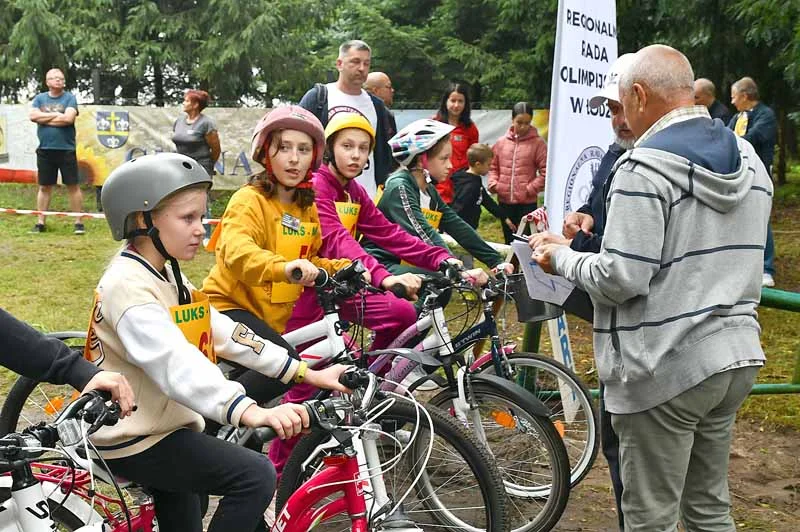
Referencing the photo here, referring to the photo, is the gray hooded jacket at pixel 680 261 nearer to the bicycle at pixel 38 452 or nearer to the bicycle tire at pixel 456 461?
the bicycle tire at pixel 456 461

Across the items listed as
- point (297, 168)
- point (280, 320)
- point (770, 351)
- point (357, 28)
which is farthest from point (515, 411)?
point (357, 28)

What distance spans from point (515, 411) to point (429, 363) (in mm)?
429

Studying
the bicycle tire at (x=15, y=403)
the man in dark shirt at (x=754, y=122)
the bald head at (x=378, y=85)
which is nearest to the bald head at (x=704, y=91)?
the man in dark shirt at (x=754, y=122)

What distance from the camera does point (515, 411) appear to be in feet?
15.0

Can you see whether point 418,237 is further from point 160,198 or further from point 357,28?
point 357,28

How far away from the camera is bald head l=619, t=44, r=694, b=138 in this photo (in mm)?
3285

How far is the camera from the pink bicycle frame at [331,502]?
3.27 m

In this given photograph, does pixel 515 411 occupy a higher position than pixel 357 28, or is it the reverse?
pixel 357 28

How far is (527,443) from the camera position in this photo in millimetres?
4695

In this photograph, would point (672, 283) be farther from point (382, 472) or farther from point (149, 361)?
point (149, 361)

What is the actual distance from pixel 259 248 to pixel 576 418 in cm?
196

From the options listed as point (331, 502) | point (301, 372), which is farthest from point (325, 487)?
point (301, 372)

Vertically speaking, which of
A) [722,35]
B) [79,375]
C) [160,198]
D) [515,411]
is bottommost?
[515,411]

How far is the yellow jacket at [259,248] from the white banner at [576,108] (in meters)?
1.32
